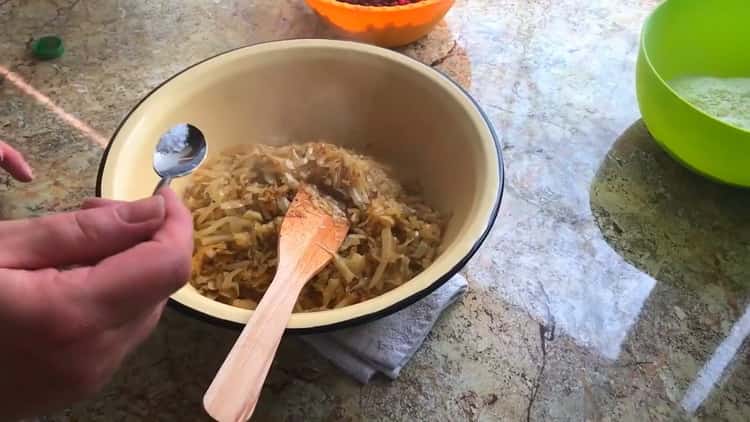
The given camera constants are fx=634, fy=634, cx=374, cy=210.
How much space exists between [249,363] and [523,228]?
482 mm

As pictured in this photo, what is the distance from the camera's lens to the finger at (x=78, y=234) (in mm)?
477

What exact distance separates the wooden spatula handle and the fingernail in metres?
0.15

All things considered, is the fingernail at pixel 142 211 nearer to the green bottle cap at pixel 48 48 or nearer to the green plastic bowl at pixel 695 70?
the green plastic bowl at pixel 695 70

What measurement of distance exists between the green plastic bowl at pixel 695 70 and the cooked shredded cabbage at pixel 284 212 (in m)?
0.37

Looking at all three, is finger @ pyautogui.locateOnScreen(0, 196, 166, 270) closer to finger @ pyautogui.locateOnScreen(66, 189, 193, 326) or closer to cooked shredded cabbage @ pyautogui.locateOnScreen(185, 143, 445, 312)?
finger @ pyautogui.locateOnScreen(66, 189, 193, 326)

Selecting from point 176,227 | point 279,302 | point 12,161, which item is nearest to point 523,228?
point 279,302

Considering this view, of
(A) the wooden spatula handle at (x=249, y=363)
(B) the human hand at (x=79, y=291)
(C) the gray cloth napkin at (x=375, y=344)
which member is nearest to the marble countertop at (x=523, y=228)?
(C) the gray cloth napkin at (x=375, y=344)

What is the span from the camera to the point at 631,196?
96 cm

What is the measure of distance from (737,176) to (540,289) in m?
0.33

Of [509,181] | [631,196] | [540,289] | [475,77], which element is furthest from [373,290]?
[475,77]

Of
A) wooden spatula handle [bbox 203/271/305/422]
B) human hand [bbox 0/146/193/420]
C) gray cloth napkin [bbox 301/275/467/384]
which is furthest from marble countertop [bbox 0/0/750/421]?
human hand [bbox 0/146/193/420]

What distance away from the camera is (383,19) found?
3.67 feet

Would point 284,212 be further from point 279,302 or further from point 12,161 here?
point 12,161

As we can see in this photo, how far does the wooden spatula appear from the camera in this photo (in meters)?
0.55
